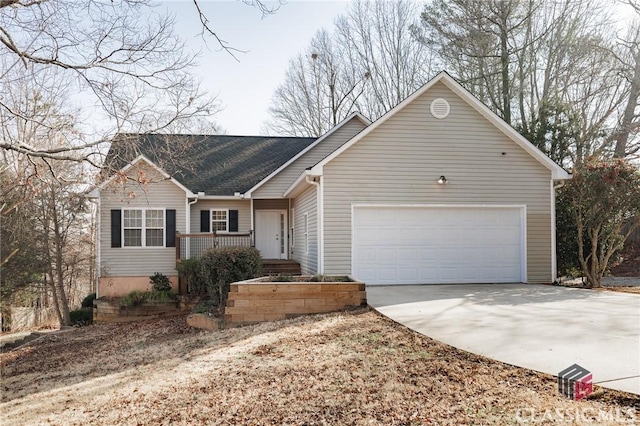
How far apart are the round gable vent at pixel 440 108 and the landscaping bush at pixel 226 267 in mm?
5833

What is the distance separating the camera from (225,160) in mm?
18344

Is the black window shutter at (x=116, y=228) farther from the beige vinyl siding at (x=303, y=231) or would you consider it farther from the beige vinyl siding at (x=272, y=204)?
the beige vinyl siding at (x=303, y=231)

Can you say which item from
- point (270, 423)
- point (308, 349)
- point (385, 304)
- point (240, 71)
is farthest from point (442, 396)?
point (240, 71)

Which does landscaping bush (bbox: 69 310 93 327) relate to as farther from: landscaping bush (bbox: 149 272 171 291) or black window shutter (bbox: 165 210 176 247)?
black window shutter (bbox: 165 210 176 247)

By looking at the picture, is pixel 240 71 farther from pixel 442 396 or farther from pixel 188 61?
pixel 442 396

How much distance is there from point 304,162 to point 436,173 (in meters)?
6.02

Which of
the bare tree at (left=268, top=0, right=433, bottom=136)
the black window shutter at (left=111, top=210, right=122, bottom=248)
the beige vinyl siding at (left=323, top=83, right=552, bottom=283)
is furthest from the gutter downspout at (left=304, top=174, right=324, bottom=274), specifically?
the bare tree at (left=268, top=0, right=433, bottom=136)

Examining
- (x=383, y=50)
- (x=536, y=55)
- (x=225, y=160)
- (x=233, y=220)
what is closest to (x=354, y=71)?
(x=383, y=50)

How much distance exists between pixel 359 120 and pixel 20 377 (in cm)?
1312

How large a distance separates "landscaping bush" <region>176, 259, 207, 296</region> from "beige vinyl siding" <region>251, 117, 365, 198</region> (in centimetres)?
312

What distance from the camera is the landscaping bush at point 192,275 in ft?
46.9

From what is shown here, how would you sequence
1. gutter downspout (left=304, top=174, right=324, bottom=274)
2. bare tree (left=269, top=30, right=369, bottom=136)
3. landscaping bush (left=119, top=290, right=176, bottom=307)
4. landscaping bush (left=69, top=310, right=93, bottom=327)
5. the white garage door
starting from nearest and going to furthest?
1. gutter downspout (left=304, top=174, right=324, bottom=274)
2. the white garage door
3. landscaping bush (left=119, top=290, right=176, bottom=307)
4. landscaping bush (left=69, top=310, right=93, bottom=327)
5. bare tree (left=269, top=30, right=369, bottom=136)

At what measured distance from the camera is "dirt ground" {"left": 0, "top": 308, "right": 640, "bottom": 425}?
13.3 ft

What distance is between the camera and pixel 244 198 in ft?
52.8
